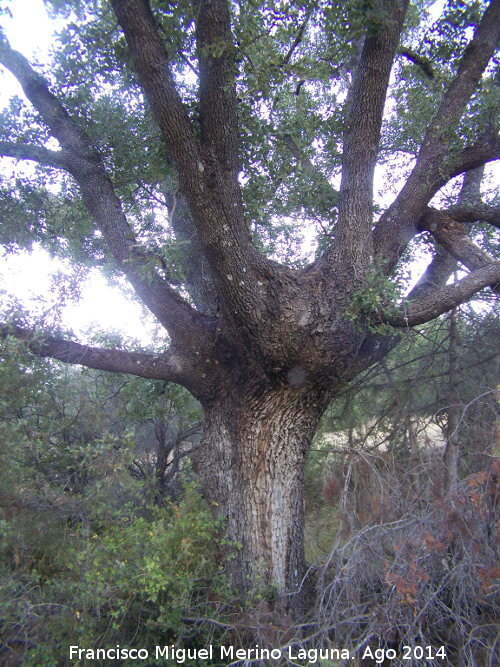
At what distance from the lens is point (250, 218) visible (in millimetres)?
5402

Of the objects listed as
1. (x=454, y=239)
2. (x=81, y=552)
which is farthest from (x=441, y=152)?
(x=81, y=552)

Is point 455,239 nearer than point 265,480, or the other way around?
point 265,480

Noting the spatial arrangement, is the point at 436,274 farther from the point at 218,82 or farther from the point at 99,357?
the point at 99,357

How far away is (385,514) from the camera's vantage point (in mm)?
3756

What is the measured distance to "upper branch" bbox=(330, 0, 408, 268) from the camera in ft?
13.6

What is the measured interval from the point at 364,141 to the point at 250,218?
1.71 metres

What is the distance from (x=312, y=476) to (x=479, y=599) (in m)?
4.69

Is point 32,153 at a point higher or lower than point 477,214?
higher

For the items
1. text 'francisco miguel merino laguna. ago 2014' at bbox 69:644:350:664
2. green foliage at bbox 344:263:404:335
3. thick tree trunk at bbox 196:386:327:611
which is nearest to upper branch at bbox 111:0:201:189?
green foliage at bbox 344:263:404:335

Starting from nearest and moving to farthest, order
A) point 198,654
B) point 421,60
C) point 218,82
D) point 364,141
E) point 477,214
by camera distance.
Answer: point 198,654 < point 218,82 < point 364,141 < point 477,214 < point 421,60

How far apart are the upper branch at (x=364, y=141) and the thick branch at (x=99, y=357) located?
225cm

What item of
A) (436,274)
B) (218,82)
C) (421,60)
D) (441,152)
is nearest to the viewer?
(218,82)

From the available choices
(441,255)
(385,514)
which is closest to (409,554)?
(385,514)

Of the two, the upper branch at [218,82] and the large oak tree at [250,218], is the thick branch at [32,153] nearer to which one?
the large oak tree at [250,218]
